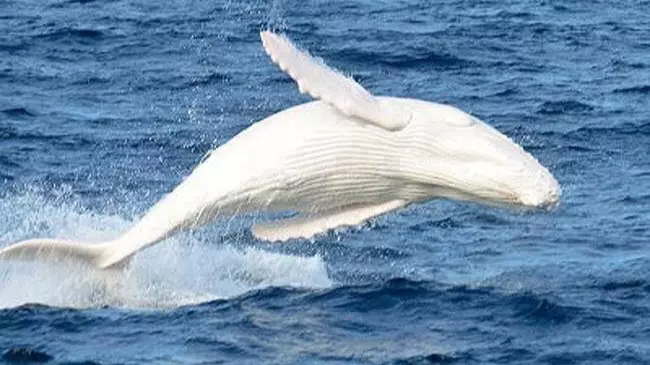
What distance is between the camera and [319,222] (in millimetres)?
21031

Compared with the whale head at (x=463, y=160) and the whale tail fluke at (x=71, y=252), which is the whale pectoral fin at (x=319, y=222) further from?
the whale tail fluke at (x=71, y=252)

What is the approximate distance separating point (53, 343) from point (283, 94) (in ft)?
46.7

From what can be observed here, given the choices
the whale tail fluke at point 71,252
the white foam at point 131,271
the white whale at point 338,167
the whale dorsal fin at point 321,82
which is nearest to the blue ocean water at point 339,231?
the white foam at point 131,271

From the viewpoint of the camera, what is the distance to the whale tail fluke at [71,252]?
21.0 meters

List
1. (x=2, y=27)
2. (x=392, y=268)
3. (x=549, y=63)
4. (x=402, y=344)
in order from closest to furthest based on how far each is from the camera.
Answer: (x=402, y=344) → (x=392, y=268) → (x=549, y=63) → (x=2, y=27)

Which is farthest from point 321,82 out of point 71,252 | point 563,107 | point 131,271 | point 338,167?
point 563,107

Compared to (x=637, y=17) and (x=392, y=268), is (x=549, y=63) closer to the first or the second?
(x=637, y=17)

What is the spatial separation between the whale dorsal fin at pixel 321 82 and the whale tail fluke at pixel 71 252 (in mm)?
2709

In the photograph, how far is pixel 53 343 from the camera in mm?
20703

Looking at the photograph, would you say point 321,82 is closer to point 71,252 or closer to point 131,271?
point 71,252

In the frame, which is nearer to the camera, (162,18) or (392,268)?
(392,268)

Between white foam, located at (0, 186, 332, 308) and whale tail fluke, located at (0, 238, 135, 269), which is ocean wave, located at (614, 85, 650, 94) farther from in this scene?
whale tail fluke, located at (0, 238, 135, 269)

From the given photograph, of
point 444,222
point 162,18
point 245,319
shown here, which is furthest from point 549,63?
point 245,319

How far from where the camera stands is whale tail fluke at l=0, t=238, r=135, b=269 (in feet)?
68.9
